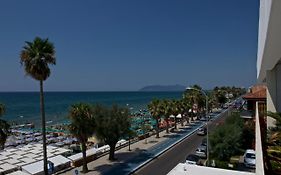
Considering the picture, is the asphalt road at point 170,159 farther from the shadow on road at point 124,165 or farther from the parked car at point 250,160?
the parked car at point 250,160

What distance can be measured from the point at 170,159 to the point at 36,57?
62.3ft

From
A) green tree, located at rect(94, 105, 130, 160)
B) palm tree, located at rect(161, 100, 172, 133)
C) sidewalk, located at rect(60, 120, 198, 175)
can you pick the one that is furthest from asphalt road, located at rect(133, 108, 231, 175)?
palm tree, located at rect(161, 100, 172, 133)

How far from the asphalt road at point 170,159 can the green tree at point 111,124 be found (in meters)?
5.07

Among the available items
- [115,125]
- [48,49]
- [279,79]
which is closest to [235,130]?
[279,79]

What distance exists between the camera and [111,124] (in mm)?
33250

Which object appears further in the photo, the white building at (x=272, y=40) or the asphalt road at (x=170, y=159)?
the asphalt road at (x=170, y=159)

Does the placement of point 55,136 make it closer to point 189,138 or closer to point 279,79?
point 189,138

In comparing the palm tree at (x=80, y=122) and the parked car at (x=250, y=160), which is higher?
the palm tree at (x=80, y=122)

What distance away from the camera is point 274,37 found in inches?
336

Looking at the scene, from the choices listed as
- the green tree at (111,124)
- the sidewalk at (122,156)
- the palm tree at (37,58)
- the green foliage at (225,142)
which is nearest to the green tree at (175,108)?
the sidewalk at (122,156)

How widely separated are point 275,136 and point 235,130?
17566 mm

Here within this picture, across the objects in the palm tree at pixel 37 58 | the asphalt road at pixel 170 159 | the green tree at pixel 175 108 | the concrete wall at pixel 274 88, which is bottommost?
the asphalt road at pixel 170 159

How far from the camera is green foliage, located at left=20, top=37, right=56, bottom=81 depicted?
84.3 ft

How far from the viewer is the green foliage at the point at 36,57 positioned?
2570cm
